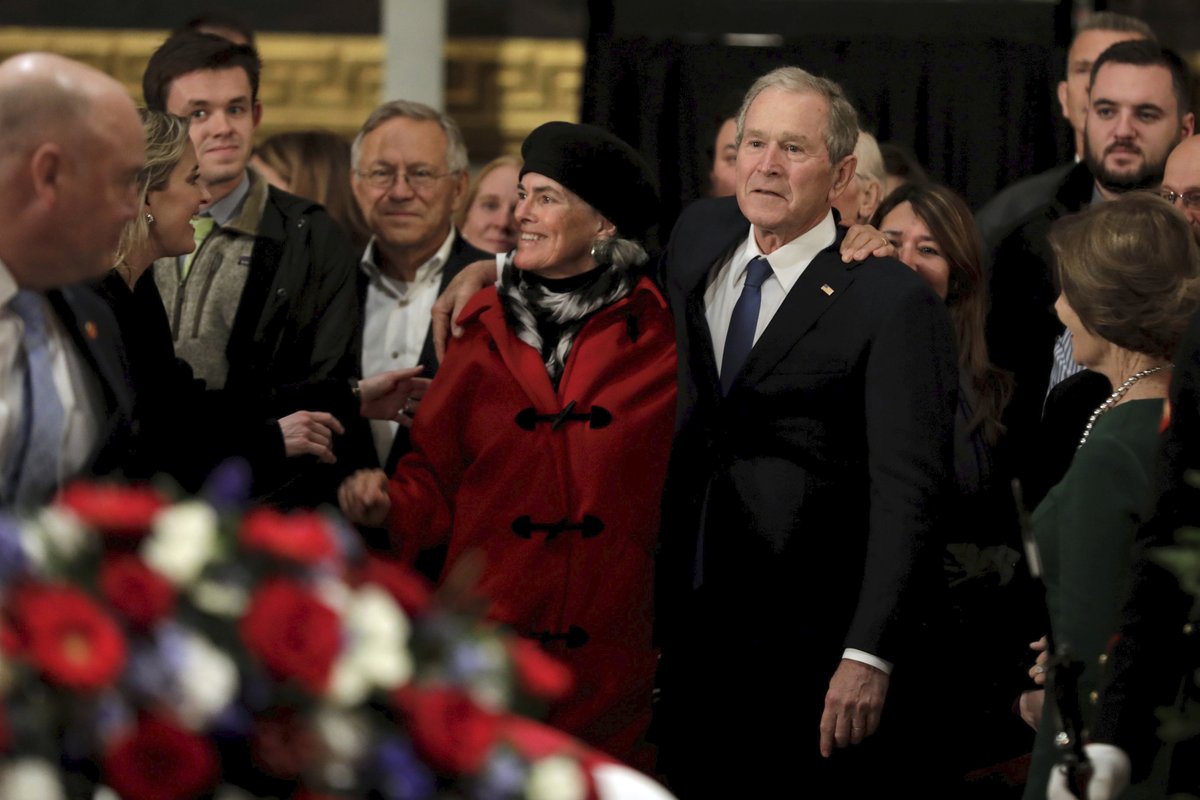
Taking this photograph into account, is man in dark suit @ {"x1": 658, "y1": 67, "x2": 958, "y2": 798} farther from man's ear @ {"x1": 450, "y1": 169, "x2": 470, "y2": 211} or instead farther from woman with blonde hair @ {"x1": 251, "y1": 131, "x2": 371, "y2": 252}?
woman with blonde hair @ {"x1": 251, "y1": 131, "x2": 371, "y2": 252}

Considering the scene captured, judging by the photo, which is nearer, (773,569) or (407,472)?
(773,569)

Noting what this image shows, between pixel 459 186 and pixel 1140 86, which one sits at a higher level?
pixel 1140 86

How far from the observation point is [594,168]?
3.05 meters

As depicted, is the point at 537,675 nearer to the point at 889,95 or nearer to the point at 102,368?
the point at 102,368

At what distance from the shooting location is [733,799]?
2.89 meters

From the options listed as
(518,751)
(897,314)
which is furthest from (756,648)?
(518,751)

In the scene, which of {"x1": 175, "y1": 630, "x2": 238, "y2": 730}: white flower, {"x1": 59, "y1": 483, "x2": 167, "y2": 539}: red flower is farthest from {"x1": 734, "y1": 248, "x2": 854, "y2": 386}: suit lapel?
{"x1": 175, "y1": 630, "x2": 238, "y2": 730}: white flower

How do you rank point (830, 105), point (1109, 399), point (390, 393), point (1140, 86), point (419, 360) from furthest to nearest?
point (1140, 86)
point (419, 360)
point (390, 393)
point (830, 105)
point (1109, 399)

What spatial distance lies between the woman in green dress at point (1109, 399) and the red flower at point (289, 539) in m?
1.15

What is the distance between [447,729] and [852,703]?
1.46 m

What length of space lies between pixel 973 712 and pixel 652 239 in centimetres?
111

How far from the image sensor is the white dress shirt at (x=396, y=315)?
375 cm

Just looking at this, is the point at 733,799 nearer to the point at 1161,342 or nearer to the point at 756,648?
the point at 756,648

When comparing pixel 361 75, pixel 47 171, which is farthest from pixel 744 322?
pixel 361 75
